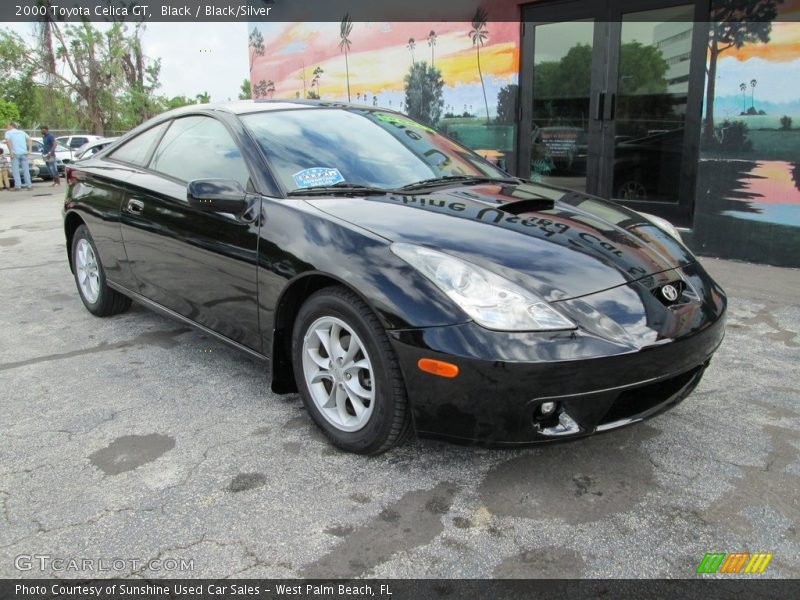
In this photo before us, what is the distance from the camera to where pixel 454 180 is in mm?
3459

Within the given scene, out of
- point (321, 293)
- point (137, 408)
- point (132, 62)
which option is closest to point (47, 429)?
point (137, 408)

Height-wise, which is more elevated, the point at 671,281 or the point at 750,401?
the point at 671,281

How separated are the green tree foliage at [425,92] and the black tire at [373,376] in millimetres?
7039

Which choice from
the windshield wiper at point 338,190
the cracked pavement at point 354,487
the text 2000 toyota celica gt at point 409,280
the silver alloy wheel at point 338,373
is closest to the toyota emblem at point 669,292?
the text 2000 toyota celica gt at point 409,280

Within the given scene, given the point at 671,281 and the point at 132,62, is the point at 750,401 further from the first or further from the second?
the point at 132,62

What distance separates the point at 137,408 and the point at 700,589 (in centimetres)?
267

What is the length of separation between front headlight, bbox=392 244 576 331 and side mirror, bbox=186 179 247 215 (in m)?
1.06

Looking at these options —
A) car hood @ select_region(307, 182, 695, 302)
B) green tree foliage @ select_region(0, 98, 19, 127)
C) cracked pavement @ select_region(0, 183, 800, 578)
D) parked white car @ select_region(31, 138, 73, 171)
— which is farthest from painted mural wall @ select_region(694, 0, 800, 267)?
green tree foliage @ select_region(0, 98, 19, 127)

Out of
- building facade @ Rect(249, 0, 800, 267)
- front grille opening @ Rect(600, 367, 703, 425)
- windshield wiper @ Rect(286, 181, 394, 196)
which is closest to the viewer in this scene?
front grille opening @ Rect(600, 367, 703, 425)

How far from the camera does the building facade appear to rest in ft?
20.5

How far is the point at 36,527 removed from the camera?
2348 millimetres

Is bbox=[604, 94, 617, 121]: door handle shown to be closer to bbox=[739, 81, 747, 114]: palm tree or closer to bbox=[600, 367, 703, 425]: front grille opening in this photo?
bbox=[739, 81, 747, 114]: palm tree

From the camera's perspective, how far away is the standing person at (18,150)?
15769 millimetres

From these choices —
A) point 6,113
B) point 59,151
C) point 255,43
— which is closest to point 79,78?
point 6,113
